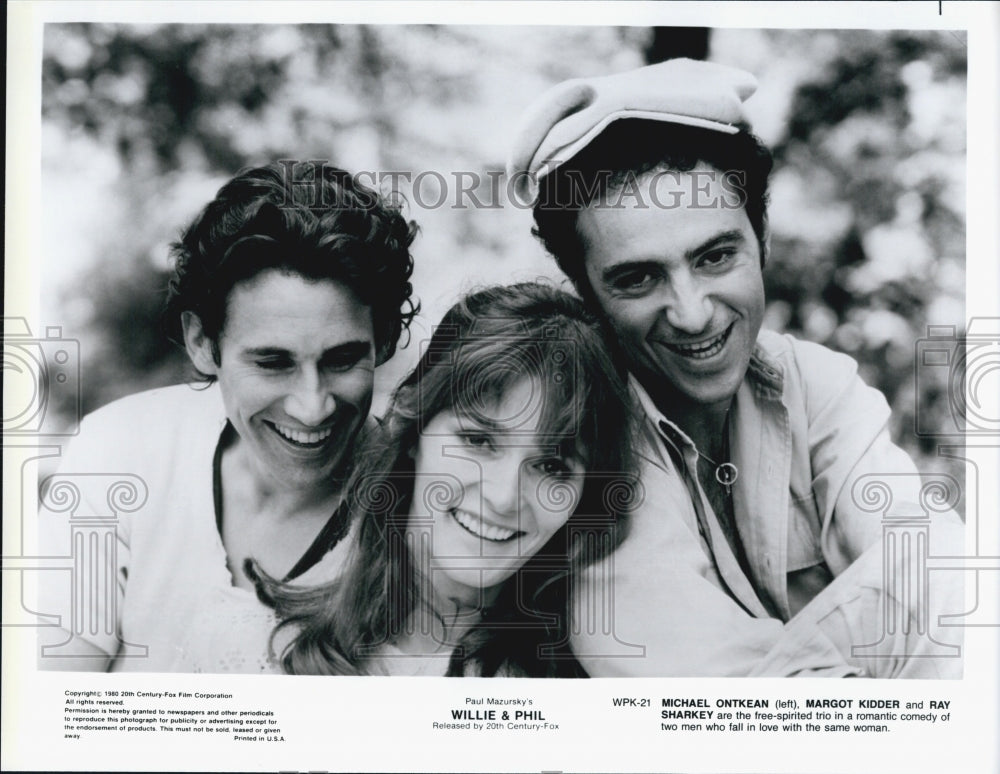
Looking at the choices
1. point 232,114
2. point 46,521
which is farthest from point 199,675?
point 232,114

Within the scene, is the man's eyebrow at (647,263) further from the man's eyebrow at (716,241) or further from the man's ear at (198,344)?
the man's ear at (198,344)

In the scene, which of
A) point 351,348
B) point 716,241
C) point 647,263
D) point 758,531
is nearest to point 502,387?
point 351,348

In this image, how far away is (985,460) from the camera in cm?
294

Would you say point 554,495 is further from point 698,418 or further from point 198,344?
point 198,344

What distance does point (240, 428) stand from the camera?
293 centimetres

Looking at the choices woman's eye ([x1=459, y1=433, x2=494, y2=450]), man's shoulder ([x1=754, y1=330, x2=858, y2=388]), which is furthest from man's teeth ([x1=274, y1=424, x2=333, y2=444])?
man's shoulder ([x1=754, y1=330, x2=858, y2=388])

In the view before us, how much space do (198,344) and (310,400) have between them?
0.44 meters

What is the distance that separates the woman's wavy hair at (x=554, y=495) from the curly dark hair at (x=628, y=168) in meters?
0.18

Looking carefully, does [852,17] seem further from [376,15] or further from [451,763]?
[451,763]

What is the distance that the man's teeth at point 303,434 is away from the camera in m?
2.89

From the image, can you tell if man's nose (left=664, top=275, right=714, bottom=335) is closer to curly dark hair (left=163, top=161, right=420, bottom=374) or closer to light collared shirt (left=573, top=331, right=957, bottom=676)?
light collared shirt (left=573, top=331, right=957, bottom=676)

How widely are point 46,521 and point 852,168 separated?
2972 millimetres

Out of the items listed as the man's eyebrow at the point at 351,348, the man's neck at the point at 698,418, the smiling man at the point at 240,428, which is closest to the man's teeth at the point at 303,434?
the smiling man at the point at 240,428

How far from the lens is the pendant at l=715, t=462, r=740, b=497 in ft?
9.59
